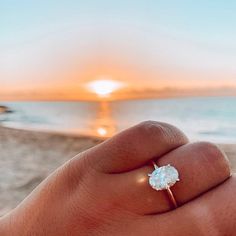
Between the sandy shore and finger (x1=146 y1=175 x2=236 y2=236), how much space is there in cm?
258

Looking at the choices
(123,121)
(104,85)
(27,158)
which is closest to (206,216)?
(27,158)

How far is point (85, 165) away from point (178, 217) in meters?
0.16

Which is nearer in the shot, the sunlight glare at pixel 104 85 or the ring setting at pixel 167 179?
the ring setting at pixel 167 179

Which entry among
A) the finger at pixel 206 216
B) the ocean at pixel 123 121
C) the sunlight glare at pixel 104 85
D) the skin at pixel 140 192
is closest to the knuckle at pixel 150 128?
the skin at pixel 140 192

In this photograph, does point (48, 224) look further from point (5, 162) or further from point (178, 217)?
point (5, 162)

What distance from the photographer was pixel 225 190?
512 mm

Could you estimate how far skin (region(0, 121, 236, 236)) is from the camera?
1.68ft

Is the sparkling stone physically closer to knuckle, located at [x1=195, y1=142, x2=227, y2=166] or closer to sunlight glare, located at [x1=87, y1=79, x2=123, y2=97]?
knuckle, located at [x1=195, y1=142, x2=227, y2=166]

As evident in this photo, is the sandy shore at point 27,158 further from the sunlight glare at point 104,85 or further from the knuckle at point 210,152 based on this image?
the sunlight glare at point 104,85

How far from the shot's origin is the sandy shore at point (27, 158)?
3717 millimetres

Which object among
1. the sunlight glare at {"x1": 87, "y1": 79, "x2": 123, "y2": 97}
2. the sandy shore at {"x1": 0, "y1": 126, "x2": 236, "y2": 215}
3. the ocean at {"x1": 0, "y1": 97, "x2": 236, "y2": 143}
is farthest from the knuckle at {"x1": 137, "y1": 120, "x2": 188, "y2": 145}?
the sunlight glare at {"x1": 87, "y1": 79, "x2": 123, "y2": 97}

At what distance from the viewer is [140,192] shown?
1.82 ft

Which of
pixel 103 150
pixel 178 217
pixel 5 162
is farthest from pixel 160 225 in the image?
pixel 5 162

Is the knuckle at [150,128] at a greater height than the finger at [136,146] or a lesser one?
greater
